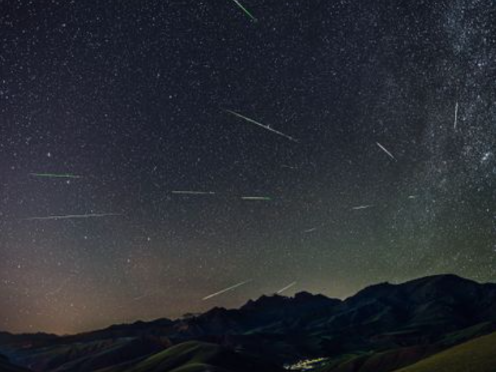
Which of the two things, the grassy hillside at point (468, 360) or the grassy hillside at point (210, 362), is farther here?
the grassy hillside at point (210, 362)

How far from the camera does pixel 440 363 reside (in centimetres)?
8188

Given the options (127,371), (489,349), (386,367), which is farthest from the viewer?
(127,371)

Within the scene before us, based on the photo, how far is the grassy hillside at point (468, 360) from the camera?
7050 cm

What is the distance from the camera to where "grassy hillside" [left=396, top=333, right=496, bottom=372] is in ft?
231

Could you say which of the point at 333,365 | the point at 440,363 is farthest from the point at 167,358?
the point at 440,363

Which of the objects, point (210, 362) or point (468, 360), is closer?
point (468, 360)

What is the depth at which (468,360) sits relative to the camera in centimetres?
7644

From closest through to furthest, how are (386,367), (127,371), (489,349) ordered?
(489,349), (386,367), (127,371)

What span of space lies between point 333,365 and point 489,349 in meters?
130

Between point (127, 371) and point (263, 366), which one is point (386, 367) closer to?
point (263, 366)

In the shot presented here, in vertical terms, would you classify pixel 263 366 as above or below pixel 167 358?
below

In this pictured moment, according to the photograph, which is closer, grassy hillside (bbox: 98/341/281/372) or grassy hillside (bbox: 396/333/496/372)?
grassy hillside (bbox: 396/333/496/372)

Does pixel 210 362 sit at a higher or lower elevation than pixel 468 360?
higher

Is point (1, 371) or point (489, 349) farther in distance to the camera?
point (1, 371)
